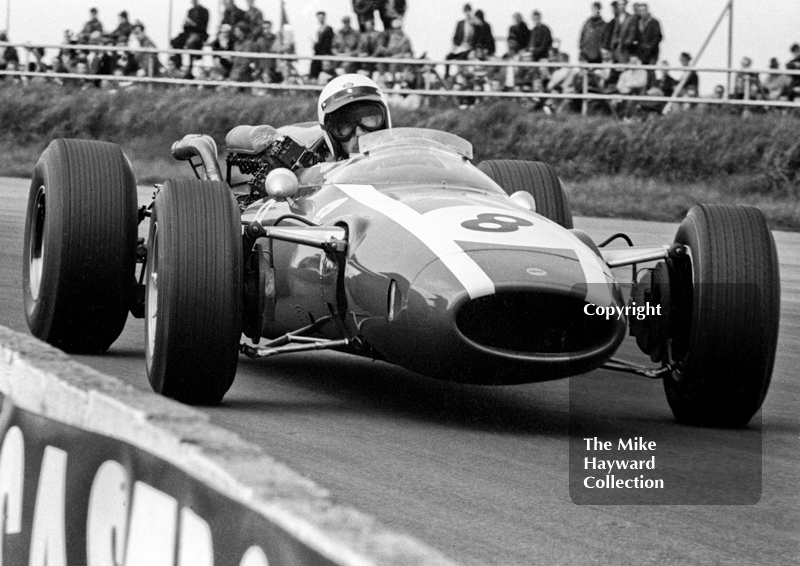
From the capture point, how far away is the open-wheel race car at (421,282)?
4.86m

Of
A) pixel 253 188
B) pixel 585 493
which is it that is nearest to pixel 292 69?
pixel 253 188

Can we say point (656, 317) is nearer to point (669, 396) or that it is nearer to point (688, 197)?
point (669, 396)

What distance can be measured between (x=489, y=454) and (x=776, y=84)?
15142mm

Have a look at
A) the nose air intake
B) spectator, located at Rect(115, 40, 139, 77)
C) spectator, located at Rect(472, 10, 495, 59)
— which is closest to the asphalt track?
the nose air intake

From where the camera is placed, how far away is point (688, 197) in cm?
1783

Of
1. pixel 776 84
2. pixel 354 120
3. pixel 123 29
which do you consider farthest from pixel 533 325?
pixel 123 29

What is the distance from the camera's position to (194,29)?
21.5 metres

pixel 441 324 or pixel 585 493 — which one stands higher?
pixel 441 324

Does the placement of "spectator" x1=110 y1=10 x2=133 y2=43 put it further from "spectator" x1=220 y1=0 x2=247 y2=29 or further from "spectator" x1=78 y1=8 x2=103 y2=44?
"spectator" x1=220 y1=0 x2=247 y2=29

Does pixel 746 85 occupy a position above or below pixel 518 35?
below

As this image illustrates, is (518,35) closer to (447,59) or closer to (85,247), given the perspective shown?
(447,59)

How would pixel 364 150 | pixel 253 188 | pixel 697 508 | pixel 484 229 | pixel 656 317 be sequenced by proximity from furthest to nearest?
pixel 253 188 < pixel 364 150 < pixel 656 317 < pixel 484 229 < pixel 697 508

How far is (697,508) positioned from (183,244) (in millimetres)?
2269

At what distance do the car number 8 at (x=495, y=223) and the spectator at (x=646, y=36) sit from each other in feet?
41.9
